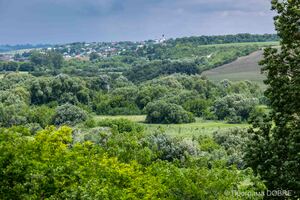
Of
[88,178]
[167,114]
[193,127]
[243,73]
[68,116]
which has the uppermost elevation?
[88,178]

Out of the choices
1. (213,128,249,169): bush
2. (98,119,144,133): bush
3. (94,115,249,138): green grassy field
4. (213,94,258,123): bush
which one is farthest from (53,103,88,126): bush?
(213,128,249,169): bush

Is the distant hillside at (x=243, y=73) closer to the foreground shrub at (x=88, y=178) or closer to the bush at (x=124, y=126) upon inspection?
the bush at (x=124, y=126)

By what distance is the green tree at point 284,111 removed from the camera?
97.1 ft

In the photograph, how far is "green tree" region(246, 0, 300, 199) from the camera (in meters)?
29.6

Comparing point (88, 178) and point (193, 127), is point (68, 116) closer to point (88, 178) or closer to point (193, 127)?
point (193, 127)

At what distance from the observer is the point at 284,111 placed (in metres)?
30.7

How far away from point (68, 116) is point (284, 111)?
96.7m

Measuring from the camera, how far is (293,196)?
1199 inches

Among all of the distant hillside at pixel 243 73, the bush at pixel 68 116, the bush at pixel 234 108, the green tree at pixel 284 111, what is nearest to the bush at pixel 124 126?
the bush at pixel 68 116

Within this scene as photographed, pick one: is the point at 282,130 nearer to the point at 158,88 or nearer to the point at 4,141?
the point at 4,141

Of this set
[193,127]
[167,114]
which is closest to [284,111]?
[193,127]

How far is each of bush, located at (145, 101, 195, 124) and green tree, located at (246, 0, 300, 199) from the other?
100126 millimetres

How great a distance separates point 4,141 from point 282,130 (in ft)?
59.5

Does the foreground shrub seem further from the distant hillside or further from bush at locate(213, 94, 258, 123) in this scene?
the distant hillside
